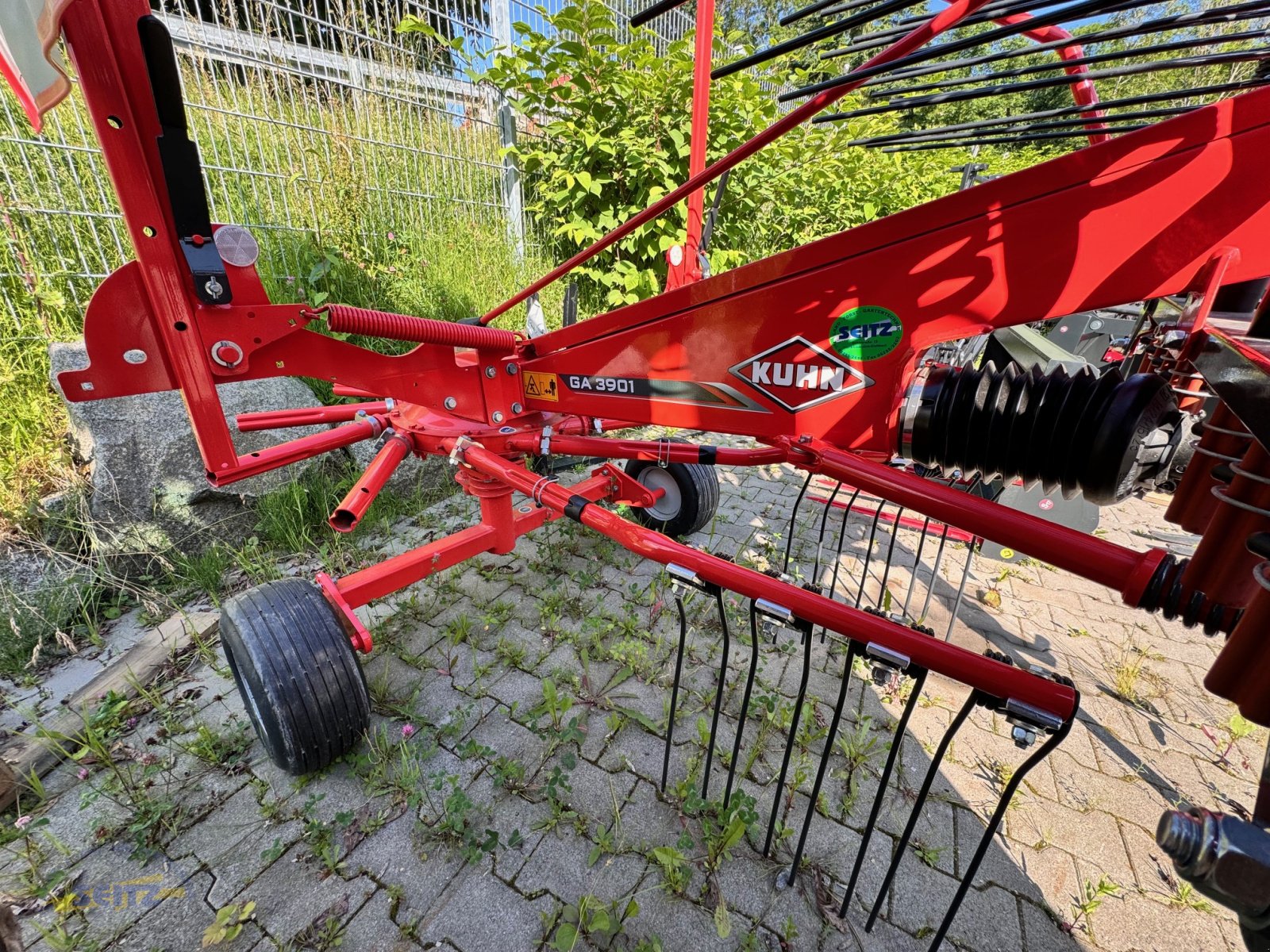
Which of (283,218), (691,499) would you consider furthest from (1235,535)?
(283,218)

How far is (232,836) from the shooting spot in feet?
5.22

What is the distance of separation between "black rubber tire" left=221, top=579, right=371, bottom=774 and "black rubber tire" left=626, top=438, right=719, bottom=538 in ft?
5.79

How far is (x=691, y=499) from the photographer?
309 centimetres

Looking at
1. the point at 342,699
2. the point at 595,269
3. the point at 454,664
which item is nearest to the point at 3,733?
the point at 342,699

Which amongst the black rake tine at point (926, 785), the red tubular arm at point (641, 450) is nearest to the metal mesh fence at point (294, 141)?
the red tubular arm at point (641, 450)

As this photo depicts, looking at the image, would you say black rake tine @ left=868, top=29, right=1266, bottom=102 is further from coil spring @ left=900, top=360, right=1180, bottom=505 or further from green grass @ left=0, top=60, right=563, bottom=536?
green grass @ left=0, top=60, right=563, bottom=536

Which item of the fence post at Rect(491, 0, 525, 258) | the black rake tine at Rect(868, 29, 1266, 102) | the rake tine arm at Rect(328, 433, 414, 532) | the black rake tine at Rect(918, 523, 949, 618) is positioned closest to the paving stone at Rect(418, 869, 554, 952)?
the rake tine arm at Rect(328, 433, 414, 532)

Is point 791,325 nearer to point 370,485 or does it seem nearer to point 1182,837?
point 1182,837

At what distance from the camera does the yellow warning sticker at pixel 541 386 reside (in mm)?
1997

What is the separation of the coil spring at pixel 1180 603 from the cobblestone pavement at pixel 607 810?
1.01 m

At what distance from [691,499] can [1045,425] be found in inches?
78.4

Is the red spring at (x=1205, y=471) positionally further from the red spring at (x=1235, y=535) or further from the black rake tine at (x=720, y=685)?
the black rake tine at (x=720, y=685)

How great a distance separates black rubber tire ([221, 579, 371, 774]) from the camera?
162 centimetres

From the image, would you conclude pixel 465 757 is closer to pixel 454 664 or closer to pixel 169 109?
pixel 454 664
